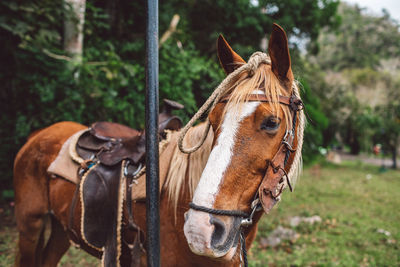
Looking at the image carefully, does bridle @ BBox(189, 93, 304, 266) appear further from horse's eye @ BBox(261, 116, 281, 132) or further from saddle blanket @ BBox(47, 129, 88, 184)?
saddle blanket @ BBox(47, 129, 88, 184)

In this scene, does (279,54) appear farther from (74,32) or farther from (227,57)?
(74,32)

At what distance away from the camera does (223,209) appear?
105 cm

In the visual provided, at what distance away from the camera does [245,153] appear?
113 centimetres

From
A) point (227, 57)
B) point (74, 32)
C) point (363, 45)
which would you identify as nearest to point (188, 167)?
point (227, 57)

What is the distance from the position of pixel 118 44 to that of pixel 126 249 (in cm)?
A: 492

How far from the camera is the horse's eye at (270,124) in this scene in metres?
1.18

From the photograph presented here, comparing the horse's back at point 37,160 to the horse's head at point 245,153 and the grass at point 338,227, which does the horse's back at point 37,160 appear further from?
the grass at point 338,227

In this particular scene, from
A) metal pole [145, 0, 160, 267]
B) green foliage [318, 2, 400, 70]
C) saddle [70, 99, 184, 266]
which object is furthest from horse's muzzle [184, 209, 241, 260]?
green foliage [318, 2, 400, 70]

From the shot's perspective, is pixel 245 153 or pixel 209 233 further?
pixel 245 153

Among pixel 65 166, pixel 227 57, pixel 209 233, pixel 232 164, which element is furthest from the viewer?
pixel 65 166

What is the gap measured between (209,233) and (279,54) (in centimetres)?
91

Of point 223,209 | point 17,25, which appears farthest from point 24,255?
point 17,25

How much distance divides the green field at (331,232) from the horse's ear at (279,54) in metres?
2.91

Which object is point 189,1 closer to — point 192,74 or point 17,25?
point 192,74
